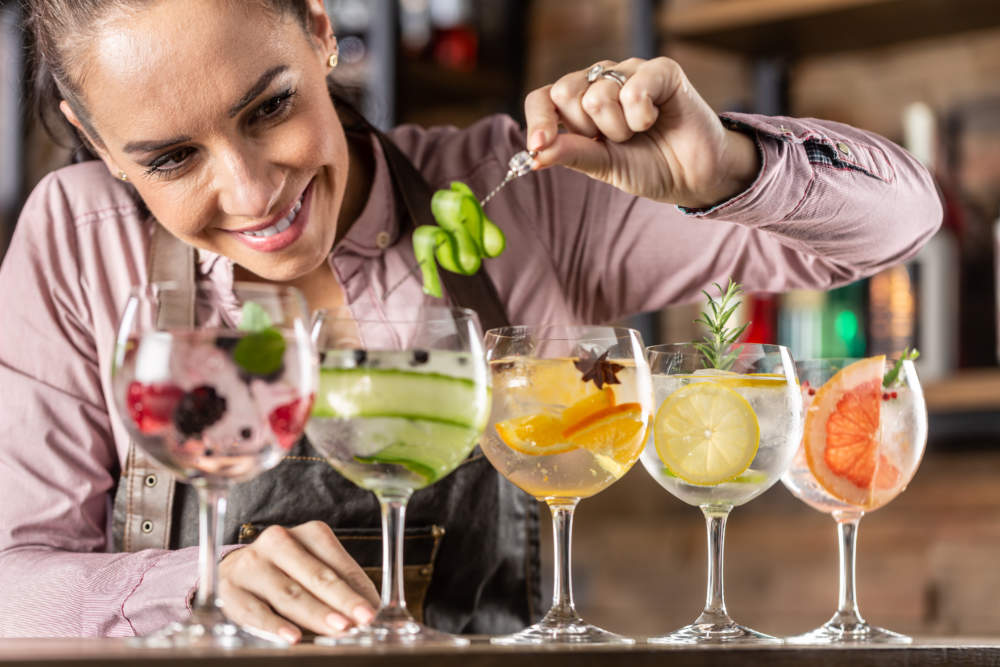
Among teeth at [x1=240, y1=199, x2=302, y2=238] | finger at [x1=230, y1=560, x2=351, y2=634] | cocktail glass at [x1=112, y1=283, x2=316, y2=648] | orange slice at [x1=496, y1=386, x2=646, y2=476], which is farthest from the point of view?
teeth at [x1=240, y1=199, x2=302, y2=238]

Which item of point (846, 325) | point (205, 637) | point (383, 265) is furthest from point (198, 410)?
point (846, 325)

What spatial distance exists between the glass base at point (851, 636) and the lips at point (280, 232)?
667mm

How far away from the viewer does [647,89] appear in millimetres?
1102

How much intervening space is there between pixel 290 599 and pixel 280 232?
537 millimetres

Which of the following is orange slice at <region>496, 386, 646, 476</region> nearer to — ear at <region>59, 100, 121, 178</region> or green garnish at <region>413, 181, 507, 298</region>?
green garnish at <region>413, 181, 507, 298</region>

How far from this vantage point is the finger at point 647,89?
1.10 metres

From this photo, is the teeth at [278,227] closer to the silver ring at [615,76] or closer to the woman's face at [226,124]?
the woman's face at [226,124]

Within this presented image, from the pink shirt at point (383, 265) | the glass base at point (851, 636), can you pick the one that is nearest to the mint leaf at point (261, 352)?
the pink shirt at point (383, 265)

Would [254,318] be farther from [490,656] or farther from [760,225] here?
[760,225]

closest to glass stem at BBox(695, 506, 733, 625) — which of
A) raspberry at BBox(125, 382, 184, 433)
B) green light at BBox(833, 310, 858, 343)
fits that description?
raspberry at BBox(125, 382, 184, 433)

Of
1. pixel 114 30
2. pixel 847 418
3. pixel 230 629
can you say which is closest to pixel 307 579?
pixel 230 629

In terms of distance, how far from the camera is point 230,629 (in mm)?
763

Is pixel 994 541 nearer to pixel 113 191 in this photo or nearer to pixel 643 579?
pixel 643 579

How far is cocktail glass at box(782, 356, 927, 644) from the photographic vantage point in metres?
1.06
